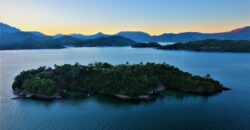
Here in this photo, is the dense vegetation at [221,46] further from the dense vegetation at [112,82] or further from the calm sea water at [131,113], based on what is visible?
the calm sea water at [131,113]

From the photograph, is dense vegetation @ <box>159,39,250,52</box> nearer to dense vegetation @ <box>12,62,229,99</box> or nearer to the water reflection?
dense vegetation @ <box>12,62,229,99</box>

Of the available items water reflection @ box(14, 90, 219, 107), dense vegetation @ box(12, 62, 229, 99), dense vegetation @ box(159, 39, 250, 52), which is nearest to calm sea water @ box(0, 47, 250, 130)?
water reflection @ box(14, 90, 219, 107)

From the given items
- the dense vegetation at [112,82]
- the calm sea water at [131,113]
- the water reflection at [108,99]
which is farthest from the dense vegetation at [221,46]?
the water reflection at [108,99]

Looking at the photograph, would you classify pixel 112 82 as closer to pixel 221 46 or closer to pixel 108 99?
pixel 108 99

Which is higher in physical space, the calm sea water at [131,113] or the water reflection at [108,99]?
the water reflection at [108,99]

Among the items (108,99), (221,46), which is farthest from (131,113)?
(221,46)

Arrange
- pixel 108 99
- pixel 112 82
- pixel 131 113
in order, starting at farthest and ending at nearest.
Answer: pixel 112 82, pixel 108 99, pixel 131 113

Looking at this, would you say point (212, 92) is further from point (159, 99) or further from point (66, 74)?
point (66, 74)

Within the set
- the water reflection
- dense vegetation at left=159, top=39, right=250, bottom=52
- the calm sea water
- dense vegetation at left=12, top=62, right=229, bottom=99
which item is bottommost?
the calm sea water
